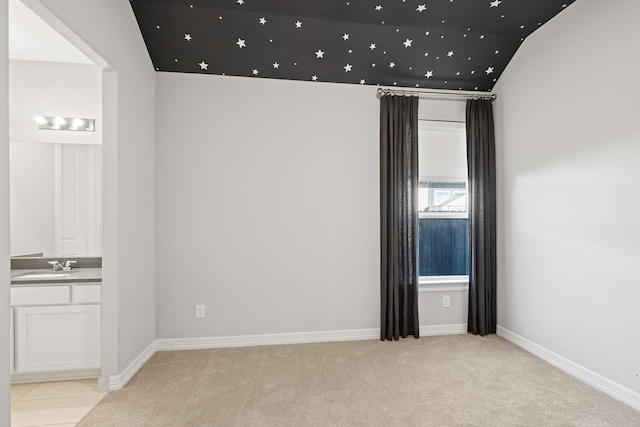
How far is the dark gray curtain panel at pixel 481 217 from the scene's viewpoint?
11.2 feet

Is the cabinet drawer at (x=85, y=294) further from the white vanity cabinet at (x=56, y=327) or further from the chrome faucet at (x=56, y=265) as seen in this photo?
the chrome faucet at (x=56, y=265)

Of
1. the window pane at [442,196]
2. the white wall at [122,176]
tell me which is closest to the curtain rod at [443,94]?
the window pane at [442,196]

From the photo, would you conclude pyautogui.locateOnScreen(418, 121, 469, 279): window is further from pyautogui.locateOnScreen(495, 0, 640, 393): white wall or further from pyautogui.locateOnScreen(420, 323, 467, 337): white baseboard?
pyautogui.locateOnScreen(420, 323, 467, 337): white baseboard

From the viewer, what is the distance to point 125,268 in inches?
98.4

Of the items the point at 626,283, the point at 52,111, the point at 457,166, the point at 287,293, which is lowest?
the point at 287,293

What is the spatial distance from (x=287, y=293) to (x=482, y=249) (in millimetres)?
1985

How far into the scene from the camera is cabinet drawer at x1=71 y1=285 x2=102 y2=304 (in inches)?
97.3

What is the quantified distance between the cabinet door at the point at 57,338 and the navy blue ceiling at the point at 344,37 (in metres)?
2.19

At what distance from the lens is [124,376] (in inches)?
96.8

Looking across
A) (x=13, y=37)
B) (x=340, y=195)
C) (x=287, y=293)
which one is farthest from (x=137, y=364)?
(x=13, y=37)

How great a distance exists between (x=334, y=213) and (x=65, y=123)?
2499 mm

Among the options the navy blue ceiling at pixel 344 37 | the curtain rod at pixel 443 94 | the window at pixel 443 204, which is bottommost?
the window at pixel 443 204

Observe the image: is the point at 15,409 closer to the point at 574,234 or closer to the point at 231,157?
the point at 231,157

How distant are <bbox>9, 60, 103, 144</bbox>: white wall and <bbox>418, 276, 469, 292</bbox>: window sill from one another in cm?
336
